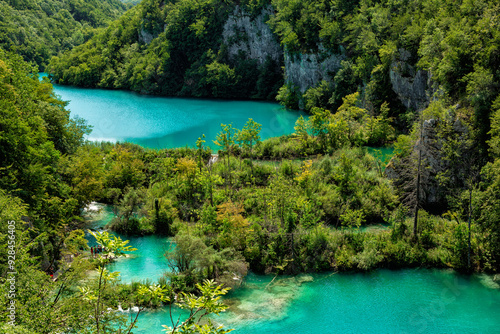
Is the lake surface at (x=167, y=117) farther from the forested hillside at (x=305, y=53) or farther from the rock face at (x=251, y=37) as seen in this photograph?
the rock face at (x=251, y=37)

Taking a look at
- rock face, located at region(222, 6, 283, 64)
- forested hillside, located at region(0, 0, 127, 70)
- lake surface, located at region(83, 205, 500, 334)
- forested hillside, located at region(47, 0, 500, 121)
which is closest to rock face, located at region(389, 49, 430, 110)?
forested hillside, located at region(47, 0, 500, 121)

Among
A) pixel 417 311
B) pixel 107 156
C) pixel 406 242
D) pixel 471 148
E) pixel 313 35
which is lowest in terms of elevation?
pixel 417 311

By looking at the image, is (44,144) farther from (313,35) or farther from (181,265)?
(313,35)

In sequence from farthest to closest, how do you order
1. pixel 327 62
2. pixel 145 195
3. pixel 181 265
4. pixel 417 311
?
pixel 327 62 → pixel 145 195 → pixel 181 265 → pixel 417 311

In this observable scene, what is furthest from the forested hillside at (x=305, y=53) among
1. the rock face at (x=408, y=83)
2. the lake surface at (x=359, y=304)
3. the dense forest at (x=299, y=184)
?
the lake surface at (x=359, y=304)

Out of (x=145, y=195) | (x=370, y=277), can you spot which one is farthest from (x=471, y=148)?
(x=145, y=195)

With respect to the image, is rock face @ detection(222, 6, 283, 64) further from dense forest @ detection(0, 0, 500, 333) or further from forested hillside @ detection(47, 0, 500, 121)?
dense forest @ detection(0, 0, 500, 333)
